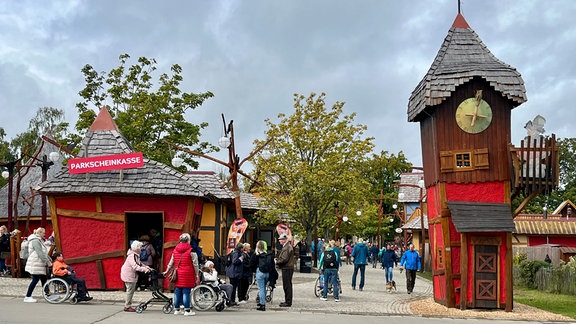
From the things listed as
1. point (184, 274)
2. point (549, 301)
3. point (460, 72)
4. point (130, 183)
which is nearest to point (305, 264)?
point (549, 301)

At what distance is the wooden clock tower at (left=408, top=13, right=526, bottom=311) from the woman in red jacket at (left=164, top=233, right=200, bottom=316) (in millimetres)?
6563

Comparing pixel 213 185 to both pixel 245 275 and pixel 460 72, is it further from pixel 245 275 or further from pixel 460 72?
pixel 460 72

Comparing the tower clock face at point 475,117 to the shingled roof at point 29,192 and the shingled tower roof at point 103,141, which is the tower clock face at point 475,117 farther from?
the shingled roof at point 29,192

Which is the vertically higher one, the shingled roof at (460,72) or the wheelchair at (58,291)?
the shingled roof at (460,72)

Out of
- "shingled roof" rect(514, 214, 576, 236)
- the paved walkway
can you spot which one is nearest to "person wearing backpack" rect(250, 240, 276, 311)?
the paved walkway

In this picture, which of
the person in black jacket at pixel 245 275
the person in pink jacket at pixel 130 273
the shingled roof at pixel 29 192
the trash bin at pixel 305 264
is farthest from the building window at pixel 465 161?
the shingled roof at pixel 29 192

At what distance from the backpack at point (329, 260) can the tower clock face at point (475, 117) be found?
4.87m

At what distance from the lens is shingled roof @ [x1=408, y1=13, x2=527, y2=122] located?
1741 cm

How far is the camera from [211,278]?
611 inches

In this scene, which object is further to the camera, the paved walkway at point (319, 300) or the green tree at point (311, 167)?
the green tree at point (311, 167)

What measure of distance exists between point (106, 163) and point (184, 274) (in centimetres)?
591

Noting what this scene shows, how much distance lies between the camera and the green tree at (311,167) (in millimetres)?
32812

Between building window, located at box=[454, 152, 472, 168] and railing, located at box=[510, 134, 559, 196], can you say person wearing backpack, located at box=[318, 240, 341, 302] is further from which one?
railing, located at box=[510, 134, 559, 196]

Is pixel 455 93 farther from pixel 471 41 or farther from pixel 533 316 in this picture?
pixel 533 316
